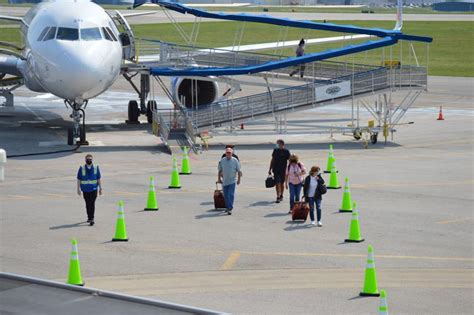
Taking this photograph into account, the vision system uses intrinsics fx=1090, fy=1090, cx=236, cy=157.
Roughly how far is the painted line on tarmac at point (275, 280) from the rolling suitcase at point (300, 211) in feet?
14.9

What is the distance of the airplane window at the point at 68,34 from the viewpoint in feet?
118

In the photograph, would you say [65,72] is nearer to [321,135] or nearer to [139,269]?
[321,135]

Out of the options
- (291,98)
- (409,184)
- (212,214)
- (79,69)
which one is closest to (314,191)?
(212,214)


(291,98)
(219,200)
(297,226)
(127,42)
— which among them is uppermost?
(127,42)

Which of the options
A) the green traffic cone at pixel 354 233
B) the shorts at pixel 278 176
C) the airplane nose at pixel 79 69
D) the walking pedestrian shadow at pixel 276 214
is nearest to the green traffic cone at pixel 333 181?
the shorts at pixel 278 176

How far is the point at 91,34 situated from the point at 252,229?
598 inches

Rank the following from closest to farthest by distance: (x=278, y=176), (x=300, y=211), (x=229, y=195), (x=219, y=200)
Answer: (x=300, y=211) → (x=229, y=195) → (x=219, y=200) → (x=278, y=176)

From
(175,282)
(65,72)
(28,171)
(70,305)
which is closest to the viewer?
(70,305)

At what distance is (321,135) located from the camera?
4153 centimetres

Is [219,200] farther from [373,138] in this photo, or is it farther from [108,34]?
[373,138]

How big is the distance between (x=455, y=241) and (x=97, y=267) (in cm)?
737

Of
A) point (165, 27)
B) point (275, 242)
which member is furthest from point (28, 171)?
point (165, 27)

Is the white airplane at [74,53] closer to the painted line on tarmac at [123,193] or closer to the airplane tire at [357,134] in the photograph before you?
the painted line on tarmac at [123,193]

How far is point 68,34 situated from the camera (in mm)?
36188
